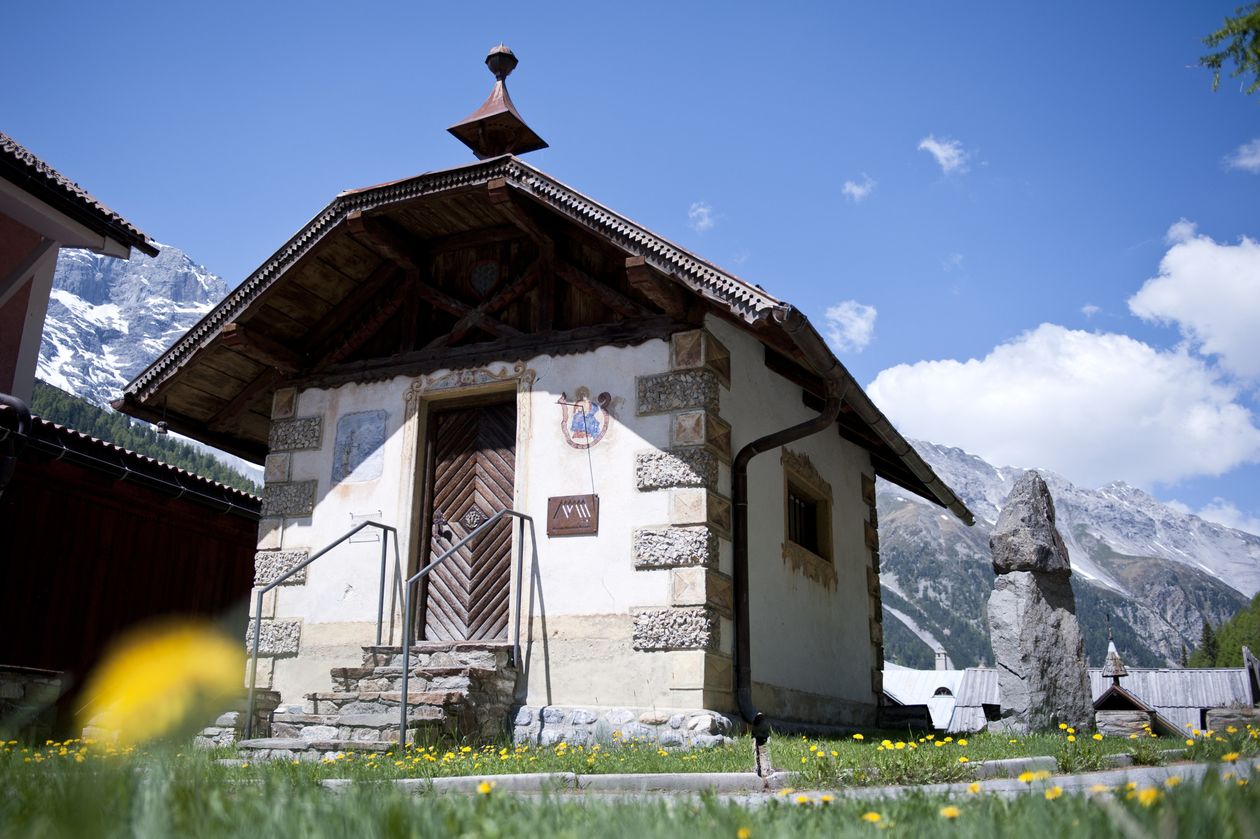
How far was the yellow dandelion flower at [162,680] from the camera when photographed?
33.3ft

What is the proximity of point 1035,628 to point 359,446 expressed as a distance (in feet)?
22.8

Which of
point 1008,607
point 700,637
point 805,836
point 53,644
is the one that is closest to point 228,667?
point 53,644

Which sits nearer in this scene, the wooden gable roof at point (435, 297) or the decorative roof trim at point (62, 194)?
the wooden gable roof at point (435, 297)

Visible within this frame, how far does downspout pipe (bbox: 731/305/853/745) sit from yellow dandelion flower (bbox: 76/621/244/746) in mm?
5241

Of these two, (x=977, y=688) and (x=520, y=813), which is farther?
(x=977, y=688)

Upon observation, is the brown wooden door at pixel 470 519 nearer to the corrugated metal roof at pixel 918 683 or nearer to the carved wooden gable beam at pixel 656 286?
the carved wooden gable beam at pixel 656 286

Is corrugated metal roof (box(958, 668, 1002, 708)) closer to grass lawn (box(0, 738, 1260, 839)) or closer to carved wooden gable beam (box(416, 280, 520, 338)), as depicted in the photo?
carved wooden gable beam (box(416, 280, 520, 338))

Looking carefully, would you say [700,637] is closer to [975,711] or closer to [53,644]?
[53,644]

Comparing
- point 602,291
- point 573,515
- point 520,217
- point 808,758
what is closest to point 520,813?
point 808,758

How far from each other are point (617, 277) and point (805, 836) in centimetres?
801

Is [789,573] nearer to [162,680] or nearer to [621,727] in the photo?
[621,727]

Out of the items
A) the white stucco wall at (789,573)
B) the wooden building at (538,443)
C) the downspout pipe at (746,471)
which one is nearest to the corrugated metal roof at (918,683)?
the white stucco wall at (789,573)

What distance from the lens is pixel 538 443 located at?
10062 millimetres

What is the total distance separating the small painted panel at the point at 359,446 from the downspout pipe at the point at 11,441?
3055 millimetres
